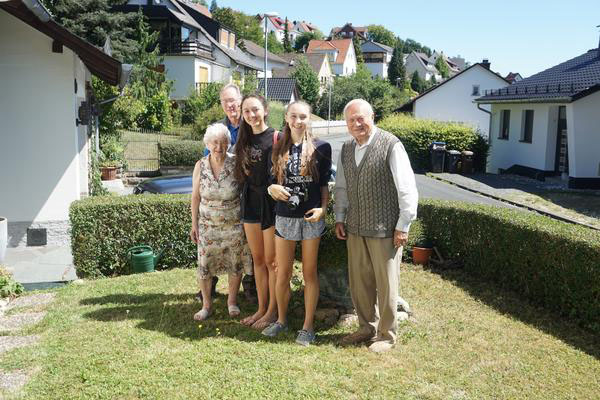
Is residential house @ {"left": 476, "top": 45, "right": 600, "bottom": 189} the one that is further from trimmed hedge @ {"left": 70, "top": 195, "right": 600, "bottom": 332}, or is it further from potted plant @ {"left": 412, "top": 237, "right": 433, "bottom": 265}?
potted plant @ {"left": 412, "top": 237, "right": 433, "bottom": 265}

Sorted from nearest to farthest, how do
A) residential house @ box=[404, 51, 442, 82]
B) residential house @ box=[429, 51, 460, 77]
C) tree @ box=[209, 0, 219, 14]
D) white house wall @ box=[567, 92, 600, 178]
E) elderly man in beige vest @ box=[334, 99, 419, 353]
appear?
elderly man in beige vest @ box=[334, 99, 419, 353], white house wall @ box=[567, 92, 600, 178], tree @ box=[209, 0, 219, 14], residential house @ box=[404, 51, 442, 82], residential house @ box=[429, 51, 460, 77]

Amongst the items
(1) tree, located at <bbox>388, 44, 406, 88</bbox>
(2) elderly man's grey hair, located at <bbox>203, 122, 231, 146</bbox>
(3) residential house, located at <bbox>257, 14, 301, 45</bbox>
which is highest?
(3) residential house, located at <bbox>257, 14, 301, 45</bbox>

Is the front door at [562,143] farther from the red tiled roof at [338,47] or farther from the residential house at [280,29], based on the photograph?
the residential house at [280,29]

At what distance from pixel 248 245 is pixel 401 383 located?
193 cm

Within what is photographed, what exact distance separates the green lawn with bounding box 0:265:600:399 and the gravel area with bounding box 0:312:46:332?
0.18 meters

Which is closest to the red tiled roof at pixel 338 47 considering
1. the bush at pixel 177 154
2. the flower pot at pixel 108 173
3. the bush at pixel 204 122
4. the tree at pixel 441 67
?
the tree at pixel 441 67

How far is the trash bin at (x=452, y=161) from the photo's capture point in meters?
23.1

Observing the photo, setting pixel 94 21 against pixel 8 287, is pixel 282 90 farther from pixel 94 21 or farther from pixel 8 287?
pixel 8 287

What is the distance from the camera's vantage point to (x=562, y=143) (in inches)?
786

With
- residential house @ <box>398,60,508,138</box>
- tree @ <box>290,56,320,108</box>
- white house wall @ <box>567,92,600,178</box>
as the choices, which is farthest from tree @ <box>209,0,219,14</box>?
white house wall @ <box>567,92,600,178</box>

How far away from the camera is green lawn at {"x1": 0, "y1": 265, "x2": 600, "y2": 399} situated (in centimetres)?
408

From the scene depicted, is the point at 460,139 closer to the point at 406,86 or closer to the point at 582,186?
the point at 582,186

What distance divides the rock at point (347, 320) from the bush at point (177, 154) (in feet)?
49.1

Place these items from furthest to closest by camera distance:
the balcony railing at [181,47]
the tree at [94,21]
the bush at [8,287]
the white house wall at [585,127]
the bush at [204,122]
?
the balcony railing at [181,47], the tree at [94,21], the bush at [204,122], the white house wall at [585,127], the bush at [8,287]
